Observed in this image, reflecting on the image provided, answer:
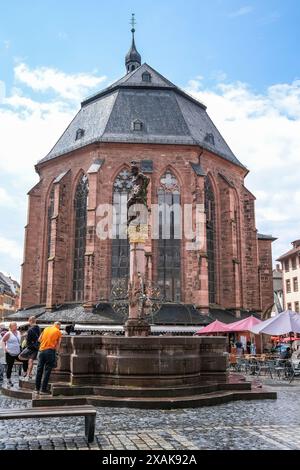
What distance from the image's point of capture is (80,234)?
28000mm

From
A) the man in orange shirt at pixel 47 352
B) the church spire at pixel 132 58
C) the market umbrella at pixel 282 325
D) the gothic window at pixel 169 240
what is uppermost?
the church spire at pixel 132 58

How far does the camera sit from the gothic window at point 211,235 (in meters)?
28.4

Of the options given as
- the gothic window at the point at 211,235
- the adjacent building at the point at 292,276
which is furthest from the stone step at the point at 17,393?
the adjacent building at the point at 292,276

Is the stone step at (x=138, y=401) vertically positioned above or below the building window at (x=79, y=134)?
below

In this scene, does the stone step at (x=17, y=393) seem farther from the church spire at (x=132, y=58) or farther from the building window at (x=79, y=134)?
the church spire at (x=132, y=58)

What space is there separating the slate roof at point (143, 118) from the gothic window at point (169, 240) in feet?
9.09

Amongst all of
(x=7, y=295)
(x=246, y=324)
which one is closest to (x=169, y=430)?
(x=246, y=324)

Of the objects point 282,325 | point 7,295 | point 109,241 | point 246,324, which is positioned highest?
point 7,295

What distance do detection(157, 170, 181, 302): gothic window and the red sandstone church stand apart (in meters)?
0.06

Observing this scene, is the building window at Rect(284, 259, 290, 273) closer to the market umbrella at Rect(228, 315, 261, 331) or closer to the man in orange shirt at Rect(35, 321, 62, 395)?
the market umbrella at Rect(228, 315, 261, 331)

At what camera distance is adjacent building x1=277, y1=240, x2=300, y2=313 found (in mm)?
50625

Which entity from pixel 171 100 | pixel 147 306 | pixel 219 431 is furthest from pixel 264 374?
pixel 171 100

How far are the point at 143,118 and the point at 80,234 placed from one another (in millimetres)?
8430

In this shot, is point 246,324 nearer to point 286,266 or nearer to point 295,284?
point 295,284
